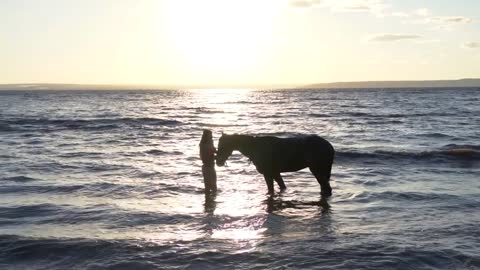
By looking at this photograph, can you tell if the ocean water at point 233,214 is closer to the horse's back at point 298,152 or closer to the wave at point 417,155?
the wave at point 417,155

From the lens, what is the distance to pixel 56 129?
38.9m

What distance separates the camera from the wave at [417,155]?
22.1m

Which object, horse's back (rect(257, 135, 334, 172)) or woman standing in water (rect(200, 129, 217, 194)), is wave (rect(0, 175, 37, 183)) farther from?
horse's back (rect(257, 135, 334, 172))

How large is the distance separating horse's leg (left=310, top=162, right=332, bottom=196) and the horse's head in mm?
2320

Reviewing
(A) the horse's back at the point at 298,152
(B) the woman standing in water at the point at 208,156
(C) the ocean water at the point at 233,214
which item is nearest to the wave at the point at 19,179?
(C) the ocean water at the point at 233,214

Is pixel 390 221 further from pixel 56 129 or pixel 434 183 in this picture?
pixel 56 129

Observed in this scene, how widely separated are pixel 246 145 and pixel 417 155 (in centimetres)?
1157

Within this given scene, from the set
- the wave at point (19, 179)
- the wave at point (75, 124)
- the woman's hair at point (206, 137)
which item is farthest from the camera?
the wave at point (75, 124)

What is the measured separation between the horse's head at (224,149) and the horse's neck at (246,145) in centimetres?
21

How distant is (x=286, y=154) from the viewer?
13719 mm

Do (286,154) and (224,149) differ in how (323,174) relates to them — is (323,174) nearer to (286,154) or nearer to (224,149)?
(286,154)

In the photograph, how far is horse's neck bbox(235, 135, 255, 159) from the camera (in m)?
14.0

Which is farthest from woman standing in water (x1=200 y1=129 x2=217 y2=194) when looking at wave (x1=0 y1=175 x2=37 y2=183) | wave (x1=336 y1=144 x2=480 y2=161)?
wave (x1=336 y1=144 x2=480 y2=161)

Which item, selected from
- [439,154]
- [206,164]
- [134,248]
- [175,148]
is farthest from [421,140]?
[134,248]
